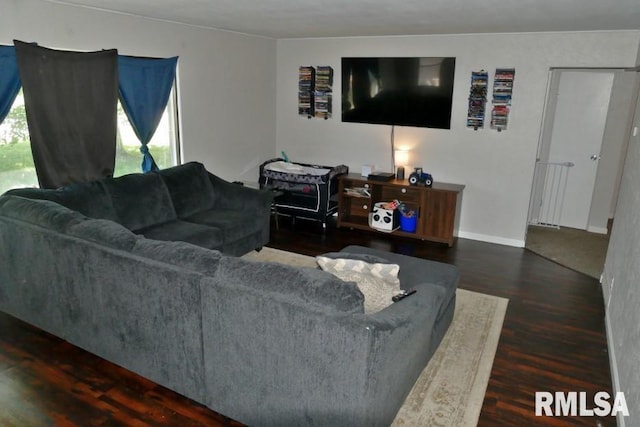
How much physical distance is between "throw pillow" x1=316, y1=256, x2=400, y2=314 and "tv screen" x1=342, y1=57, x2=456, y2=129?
3.44 meters

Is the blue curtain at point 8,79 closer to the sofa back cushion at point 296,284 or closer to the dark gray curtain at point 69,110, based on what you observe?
the dark gray curtain at point 69,110

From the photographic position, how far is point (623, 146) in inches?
236

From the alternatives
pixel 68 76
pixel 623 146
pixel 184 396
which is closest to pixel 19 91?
pixel 68 76

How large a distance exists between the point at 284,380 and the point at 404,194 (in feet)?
13.2

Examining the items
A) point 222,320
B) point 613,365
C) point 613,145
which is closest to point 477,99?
point 613,145

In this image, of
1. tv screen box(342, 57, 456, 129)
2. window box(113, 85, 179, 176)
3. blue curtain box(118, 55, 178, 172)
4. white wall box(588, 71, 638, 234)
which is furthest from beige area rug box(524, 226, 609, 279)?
blue curtain box(118, 55, 178, 172)

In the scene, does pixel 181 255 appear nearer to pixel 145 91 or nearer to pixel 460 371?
pixel 460 371

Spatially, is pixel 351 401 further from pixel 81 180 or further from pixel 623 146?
pixel 623 146

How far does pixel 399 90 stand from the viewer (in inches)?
228

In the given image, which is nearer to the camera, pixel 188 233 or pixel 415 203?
pixel 188 233

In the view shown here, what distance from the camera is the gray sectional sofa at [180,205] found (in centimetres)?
394

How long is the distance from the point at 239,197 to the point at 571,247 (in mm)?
3838

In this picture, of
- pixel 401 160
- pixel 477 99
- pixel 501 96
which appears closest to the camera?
pixel 501 96

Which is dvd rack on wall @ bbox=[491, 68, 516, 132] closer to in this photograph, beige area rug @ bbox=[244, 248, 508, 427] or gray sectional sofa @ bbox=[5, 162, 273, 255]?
beige area rug @ bbox=[244, 248, 508, 427]
